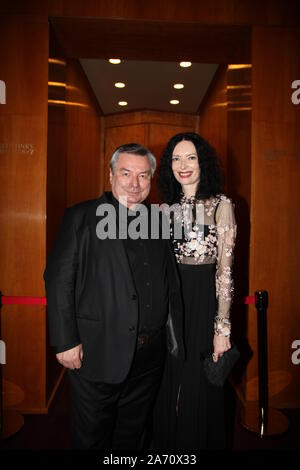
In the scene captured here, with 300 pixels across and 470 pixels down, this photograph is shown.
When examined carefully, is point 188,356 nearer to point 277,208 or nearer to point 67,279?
point 67,279

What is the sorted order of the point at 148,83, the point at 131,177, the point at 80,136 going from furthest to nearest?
the point at 148,83 → the point at 80,136 → the point at 131,177

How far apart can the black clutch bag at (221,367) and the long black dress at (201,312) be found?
7 cm

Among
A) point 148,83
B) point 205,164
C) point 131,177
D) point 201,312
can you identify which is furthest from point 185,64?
point 201,312

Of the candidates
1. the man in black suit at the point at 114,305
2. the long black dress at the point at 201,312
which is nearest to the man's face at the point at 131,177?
the man in black suit at the point at 114,305

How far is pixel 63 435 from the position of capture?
2637mm

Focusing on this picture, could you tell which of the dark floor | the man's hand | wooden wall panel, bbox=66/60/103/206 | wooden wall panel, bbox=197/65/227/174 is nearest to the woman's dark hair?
the man's hand

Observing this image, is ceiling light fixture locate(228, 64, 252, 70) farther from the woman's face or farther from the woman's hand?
the woman's hand

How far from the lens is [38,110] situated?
295cm

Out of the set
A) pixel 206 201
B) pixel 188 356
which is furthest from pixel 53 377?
pixel 206 201

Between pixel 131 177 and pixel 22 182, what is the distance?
155 centimetres

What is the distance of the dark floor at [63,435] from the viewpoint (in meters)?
2.49

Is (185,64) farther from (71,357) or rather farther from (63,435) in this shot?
(63,435)

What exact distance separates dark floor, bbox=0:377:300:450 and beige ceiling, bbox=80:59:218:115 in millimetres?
4264
